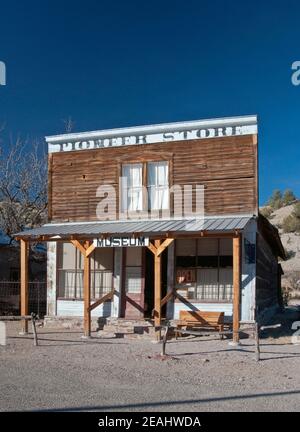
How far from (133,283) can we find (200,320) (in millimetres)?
2564

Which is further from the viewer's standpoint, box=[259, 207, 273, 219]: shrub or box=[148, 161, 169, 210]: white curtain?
box=[259, 207, 273, 219]: shrub

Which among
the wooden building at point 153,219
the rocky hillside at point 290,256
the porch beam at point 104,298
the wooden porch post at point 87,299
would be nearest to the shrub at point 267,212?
the rocky hillside at point 290,256

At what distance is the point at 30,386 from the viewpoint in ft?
26.6

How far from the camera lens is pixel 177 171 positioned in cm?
1608

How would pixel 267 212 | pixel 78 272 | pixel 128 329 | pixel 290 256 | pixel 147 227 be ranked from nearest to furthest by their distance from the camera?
pixel 147 227, pixel 128 329, pixel 78 272, pixel 290 256, pixel 267 212

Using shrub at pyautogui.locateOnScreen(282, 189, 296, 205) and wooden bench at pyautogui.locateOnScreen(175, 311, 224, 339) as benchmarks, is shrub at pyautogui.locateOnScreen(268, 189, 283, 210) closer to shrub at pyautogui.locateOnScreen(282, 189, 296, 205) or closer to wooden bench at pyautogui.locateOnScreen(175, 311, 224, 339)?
shrub at pyautogui.locateOnScreen(282, 189, 296, 205)

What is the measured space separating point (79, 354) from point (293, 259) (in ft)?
133

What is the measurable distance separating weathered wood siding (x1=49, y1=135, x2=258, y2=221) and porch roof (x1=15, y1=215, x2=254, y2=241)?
0.59 meters

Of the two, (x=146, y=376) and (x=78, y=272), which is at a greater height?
(x=78, y=272)

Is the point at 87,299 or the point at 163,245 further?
the point at 87,299

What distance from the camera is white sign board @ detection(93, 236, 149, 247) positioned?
13945 millimetres

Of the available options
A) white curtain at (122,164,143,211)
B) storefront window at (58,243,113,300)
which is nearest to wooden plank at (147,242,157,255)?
white curtain at (122,164,143,211)

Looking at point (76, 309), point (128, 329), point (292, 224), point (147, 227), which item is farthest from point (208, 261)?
point (292, 224)

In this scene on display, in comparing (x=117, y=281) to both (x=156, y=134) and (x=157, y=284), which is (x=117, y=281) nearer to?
(x=157, y=284)
